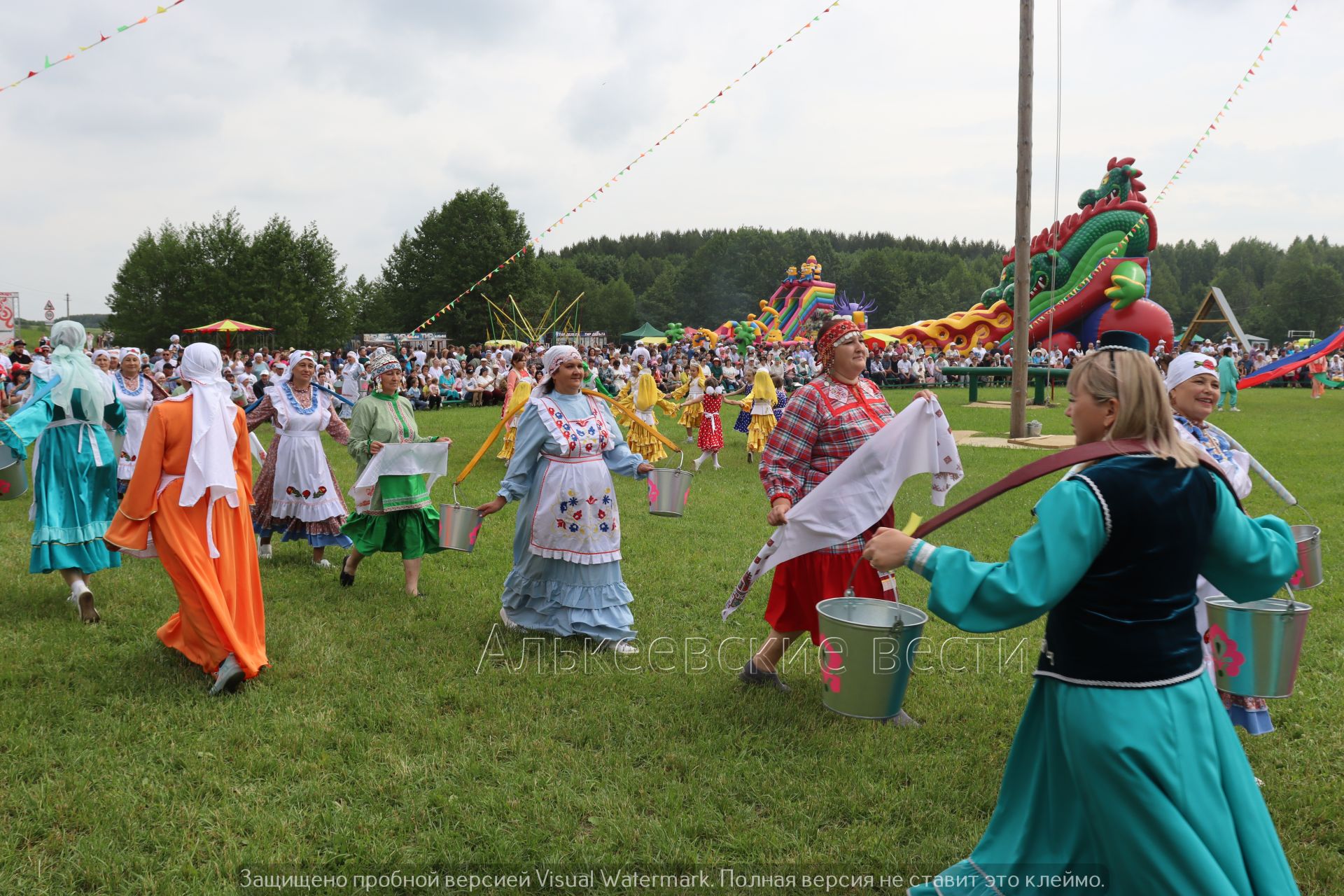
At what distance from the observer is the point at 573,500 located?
226 inches

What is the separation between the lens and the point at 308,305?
51.3 meters

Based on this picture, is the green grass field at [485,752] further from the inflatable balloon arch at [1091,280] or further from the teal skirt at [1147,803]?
the inflatable balloon arch at [1091,280]

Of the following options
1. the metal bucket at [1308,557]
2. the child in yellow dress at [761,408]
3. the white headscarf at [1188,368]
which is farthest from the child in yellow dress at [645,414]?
the metal bucket at [1308,557]

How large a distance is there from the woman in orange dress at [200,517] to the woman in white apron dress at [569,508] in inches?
58.3

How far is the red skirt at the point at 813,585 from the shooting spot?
474cm

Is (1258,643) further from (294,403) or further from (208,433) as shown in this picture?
(294,403)

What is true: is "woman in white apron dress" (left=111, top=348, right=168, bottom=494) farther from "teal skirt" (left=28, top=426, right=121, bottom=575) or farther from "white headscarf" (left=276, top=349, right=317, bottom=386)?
"teal skirt" (left=28, top=426, right=121, bottom=575)

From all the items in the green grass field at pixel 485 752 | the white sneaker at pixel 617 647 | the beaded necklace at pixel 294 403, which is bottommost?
the green grass field at pixel 485 752

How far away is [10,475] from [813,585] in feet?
17.8

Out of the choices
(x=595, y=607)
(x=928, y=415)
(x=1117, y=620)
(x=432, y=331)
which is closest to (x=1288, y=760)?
(x=928, y=415)

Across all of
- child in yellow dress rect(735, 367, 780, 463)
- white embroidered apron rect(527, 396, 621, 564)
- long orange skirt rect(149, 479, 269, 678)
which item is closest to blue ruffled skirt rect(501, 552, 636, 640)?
white embroidered apron rect(527, 396, 621, 564)

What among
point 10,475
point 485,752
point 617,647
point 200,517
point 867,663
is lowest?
point 485,752

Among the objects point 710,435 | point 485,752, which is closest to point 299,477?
point 485,752

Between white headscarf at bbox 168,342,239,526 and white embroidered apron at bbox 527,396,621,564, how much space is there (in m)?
1.82
